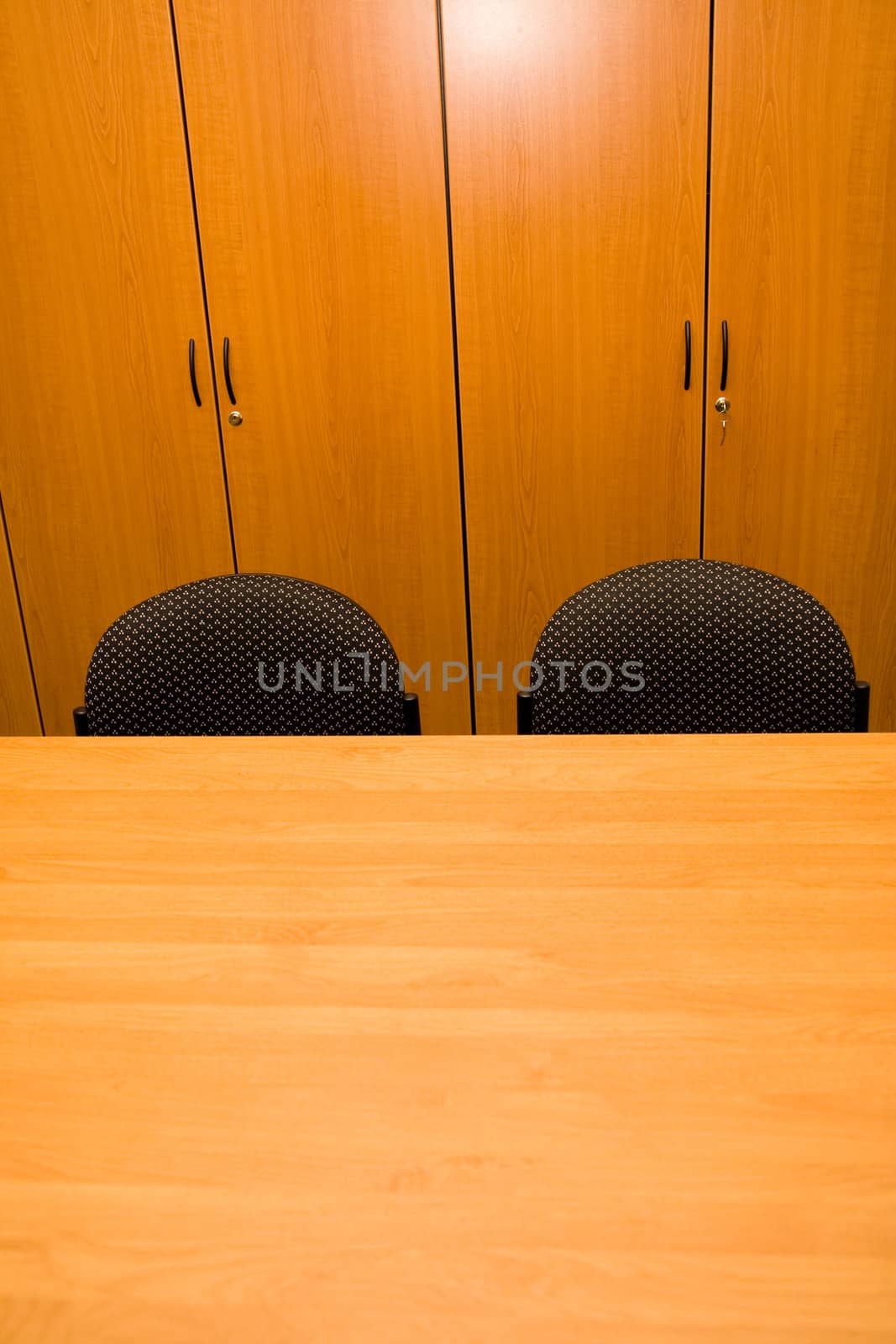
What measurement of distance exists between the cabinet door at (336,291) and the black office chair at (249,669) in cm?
103

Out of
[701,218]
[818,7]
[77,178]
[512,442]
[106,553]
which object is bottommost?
[106,553]

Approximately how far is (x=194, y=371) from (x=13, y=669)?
925mm

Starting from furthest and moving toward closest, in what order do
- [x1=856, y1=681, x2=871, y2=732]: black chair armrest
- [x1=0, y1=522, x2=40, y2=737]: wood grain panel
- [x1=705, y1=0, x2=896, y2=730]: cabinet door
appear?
[x1=0, y1=522, x2=40, y2=737]: wood grain panel → [x1=705, y1=0, x2=896, y2=730]: cabinet door → [x1=856, y1=681, x2=871, y2=732]: black chair armrest

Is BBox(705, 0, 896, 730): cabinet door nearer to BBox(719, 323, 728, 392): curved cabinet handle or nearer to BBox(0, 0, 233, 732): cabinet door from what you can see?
BBox(719, 323, 728, 392): curved cabinet handle

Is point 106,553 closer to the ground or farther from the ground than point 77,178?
closer to the ground

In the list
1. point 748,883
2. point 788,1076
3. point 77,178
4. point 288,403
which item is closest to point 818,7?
point 288,403

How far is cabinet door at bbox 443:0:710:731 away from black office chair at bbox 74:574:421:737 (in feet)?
3.55

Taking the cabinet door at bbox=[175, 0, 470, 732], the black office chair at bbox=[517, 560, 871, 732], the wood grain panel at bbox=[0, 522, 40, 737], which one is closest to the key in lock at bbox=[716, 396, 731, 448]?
the cabinet door at bbox=[175, 0, 470, 732]

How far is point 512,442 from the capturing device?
2.40m

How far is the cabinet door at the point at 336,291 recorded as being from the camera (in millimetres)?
2154

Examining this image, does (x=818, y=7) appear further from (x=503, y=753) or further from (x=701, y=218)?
(x=503, y=753)

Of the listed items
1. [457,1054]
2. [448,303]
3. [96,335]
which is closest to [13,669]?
[96,335]

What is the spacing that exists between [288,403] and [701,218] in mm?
990

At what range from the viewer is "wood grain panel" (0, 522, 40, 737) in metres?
2.60
